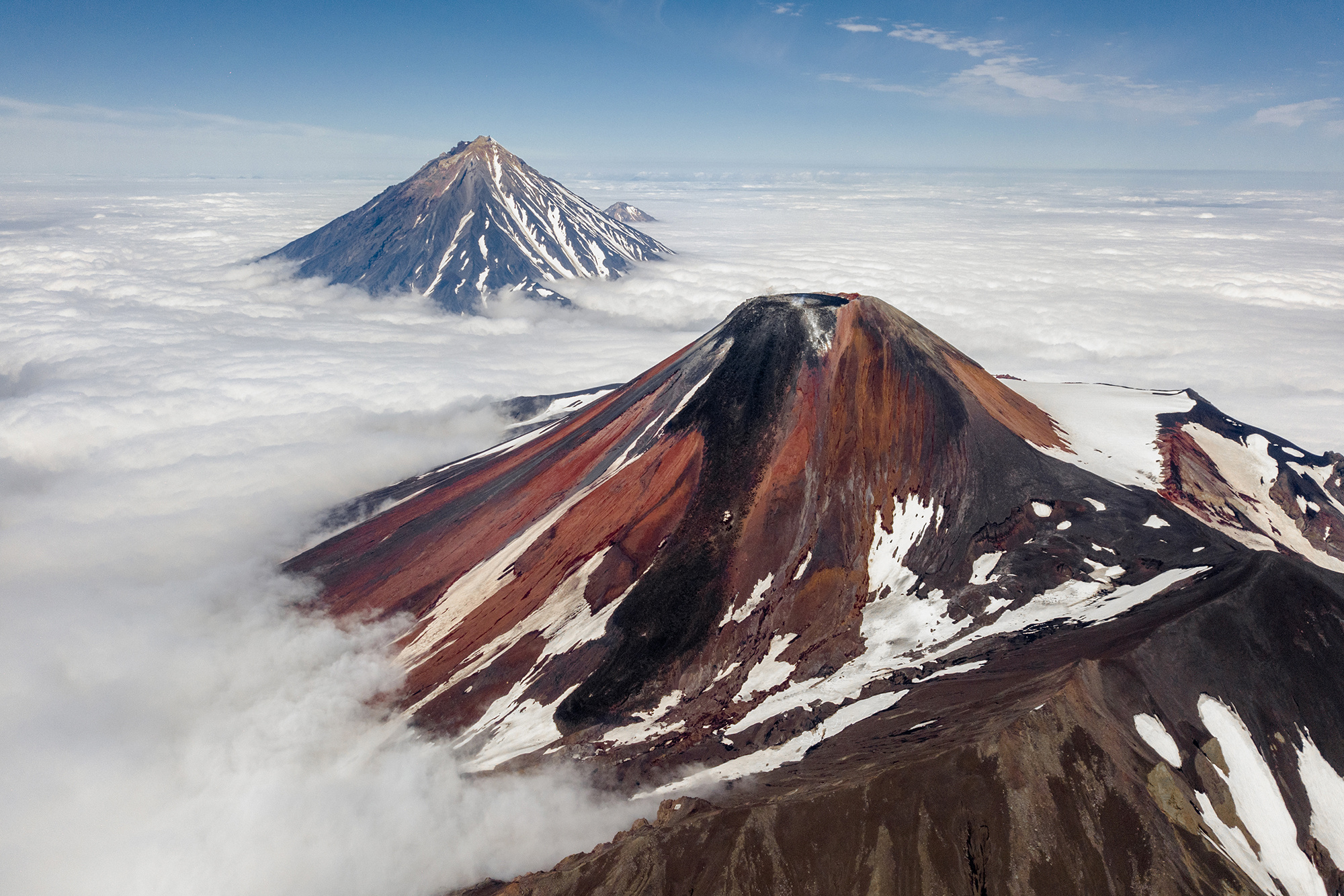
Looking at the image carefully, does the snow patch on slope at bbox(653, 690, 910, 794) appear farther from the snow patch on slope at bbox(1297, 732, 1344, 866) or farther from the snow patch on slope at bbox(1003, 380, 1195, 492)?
the snow patch on slope at bbox(1003, 380, 1195, 492)

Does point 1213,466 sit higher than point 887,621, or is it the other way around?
point 1213,466

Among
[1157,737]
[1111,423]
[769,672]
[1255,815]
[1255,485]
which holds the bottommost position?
[769,672]

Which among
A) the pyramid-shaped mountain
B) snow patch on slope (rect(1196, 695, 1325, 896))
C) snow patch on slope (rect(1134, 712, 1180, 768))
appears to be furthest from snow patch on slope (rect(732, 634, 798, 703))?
snow patch on slope (rect(1196, 695, 1325, 896))

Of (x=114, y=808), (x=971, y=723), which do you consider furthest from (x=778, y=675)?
(x=114, y=808)

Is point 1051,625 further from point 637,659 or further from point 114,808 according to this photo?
point 114,808

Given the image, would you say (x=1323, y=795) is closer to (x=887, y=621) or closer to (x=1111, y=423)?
(x=887, y=621)

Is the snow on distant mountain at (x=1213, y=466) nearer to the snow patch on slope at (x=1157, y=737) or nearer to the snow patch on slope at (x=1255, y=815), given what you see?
the snow patch on slope at (x=1255, y=815)

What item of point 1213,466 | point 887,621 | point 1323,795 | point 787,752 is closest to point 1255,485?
point 1213,466

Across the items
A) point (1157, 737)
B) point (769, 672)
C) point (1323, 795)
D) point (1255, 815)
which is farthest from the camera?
point (769, 672)
